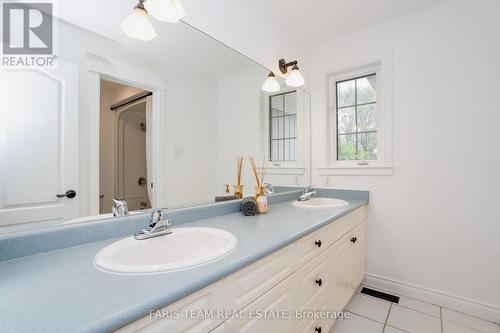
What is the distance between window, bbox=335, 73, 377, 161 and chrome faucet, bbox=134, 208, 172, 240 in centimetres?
191

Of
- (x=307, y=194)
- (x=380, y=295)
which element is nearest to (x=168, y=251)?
(x=307, y=194)

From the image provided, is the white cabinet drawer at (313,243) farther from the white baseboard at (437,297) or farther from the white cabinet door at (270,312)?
the white baseboard at (437,297)

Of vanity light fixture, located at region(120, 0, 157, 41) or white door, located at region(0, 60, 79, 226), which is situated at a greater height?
vanity light fixture, located at region(120, 0, 157, 41)

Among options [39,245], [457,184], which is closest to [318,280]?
[39,245]

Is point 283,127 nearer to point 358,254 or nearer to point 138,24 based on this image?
point 358,254

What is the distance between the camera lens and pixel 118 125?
3.37ft

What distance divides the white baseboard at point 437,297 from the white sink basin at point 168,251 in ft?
5.92

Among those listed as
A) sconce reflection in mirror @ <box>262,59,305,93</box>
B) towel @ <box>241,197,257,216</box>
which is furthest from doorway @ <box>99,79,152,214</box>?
sconce reflection in mirror @ <box>262,59,305,93</box>

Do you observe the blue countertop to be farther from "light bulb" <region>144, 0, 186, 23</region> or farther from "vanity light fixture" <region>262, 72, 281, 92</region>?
"vanity light fixture" <region>262, 72, 281, 92</region>

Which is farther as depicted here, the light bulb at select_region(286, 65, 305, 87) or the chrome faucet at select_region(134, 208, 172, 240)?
the light bulb at select_region(286, 65, 305, 87)

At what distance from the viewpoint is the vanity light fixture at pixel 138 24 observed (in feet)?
3.48

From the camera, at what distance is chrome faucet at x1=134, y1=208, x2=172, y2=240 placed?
3.11 ft

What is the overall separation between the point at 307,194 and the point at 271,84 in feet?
3.36

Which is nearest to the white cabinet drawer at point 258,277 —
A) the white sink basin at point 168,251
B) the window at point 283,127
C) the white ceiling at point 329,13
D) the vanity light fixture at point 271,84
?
the white sink basin at point 168,251
